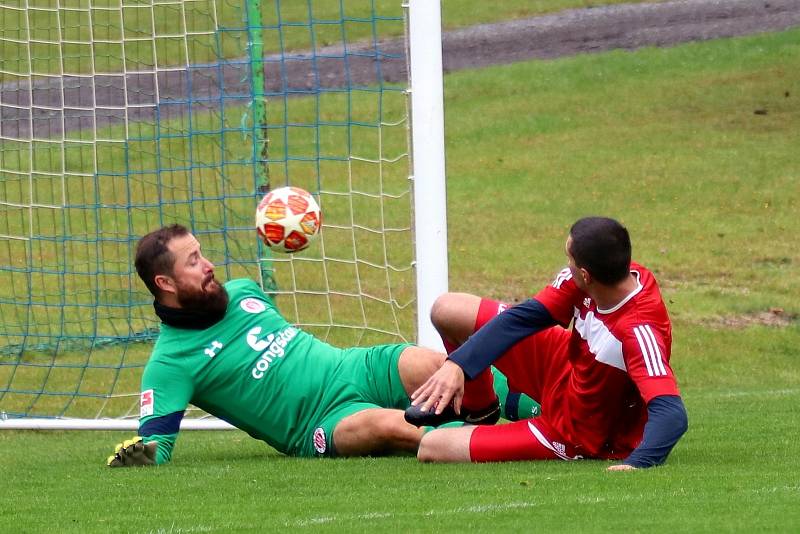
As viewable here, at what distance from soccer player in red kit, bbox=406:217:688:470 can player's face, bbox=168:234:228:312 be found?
107cm

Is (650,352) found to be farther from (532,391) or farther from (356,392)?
(356,392)

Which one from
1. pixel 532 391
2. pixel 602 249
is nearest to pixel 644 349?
pixel 602 249

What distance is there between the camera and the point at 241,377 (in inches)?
267

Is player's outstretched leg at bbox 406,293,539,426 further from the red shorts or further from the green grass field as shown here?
the green grass field

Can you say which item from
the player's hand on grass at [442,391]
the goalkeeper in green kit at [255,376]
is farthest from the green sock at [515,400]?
the player's hand on grass at [442,391]

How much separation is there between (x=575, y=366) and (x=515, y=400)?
842 millimetres

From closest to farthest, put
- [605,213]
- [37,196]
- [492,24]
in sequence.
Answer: [37,196]
[605,213]
[492,24]

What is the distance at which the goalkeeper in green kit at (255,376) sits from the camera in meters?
6.61

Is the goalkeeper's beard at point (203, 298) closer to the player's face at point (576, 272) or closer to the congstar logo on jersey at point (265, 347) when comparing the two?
the congstar logo on jersey at point (265, 347)

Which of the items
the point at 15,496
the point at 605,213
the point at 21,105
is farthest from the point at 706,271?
the point at 15,496

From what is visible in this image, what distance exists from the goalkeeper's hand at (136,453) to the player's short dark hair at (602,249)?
218 centimetres

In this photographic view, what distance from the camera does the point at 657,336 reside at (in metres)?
5.77

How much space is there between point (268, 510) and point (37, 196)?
9.27 metres

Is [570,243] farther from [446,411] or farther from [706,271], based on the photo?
[706,271]
